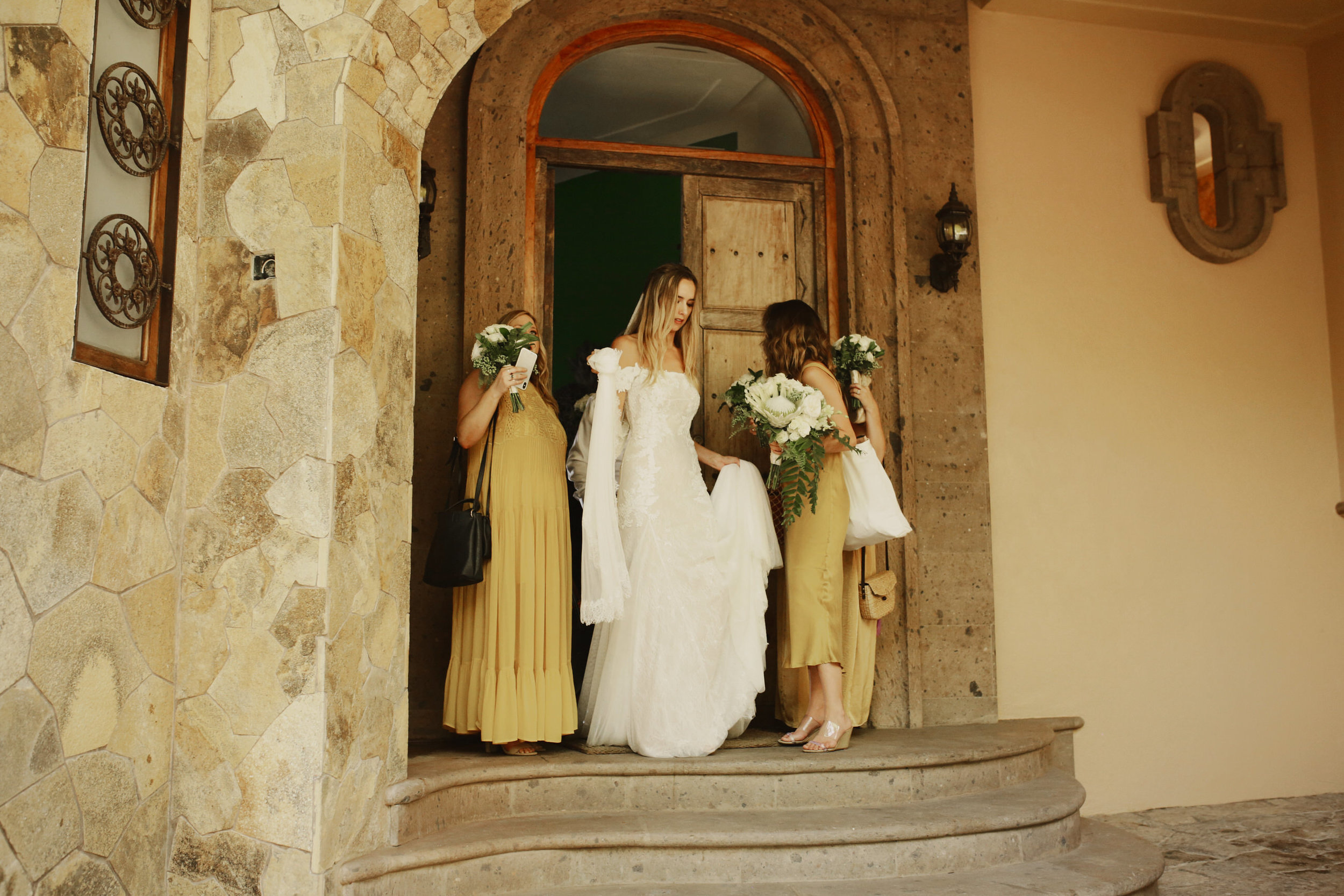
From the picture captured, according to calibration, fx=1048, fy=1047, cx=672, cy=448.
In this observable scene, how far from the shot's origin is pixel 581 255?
9078mm

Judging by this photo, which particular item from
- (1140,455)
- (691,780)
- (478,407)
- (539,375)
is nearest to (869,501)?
(691,780)

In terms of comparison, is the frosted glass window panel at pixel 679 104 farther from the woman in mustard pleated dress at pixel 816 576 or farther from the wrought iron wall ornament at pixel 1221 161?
the wrought iron wall ornament at pixel 1221 161

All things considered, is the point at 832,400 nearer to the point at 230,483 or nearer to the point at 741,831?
the point at 741,831

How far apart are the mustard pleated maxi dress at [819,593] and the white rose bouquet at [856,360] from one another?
455 mm

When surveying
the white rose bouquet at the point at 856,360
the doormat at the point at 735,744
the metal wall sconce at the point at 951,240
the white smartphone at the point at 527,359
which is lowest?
the doormat at the point at 735,744

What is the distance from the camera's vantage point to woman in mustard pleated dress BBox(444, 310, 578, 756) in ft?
14.1

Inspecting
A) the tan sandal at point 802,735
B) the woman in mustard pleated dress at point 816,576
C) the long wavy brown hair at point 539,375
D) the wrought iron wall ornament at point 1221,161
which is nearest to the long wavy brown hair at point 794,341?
the woman in mustard pleated dress at point 816,576

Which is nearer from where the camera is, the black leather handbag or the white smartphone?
the black leather handbag

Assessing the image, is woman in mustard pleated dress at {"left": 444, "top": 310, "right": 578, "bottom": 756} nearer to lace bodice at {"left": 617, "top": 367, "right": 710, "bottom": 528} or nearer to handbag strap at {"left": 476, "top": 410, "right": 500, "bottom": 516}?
handbag strap at {"left": 476, "top": 410, "right": 500, "bottom": 516}

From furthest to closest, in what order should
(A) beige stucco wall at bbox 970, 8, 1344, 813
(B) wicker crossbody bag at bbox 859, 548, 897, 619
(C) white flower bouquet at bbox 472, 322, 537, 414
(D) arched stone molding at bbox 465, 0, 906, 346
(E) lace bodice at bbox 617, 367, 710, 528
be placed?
(A) beige stucco wall at bbox 970, 8, 1344, 813
(D) arched stone molding at bbox 465, 0, 906, 346
(B) wicker crossbody bag at bbox 859, 548, 897, 619
(E) lace bodice at bbox 617, 367, 710, 528
(C) white flower bouquet at bbox 472, 322, 537, 414

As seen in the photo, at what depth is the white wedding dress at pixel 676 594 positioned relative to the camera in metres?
4.46

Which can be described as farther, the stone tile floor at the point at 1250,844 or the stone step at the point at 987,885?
the stone tile floor at the point at 1250,844

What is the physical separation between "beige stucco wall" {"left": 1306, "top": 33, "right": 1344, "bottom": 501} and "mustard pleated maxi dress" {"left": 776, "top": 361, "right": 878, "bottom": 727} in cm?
389

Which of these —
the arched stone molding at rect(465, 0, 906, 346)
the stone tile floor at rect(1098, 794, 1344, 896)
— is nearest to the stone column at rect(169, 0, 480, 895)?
the arched stone molding at rect(465, 0, 906, 346)
